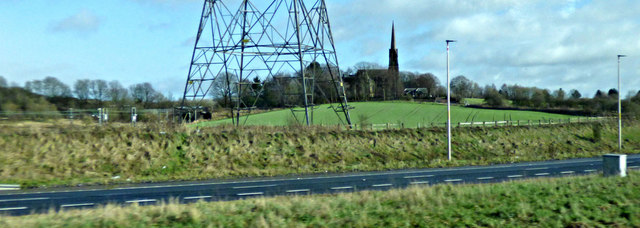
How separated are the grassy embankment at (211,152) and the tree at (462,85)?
3673 inches

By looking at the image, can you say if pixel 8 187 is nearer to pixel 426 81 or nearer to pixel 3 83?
pixel 3 83

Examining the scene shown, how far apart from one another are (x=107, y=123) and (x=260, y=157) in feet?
29.8

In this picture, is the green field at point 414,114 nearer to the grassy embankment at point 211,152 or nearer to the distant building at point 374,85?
the distant building at point 374,85

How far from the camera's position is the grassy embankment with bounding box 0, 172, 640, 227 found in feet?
33.7

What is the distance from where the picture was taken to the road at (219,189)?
1638 centimetres

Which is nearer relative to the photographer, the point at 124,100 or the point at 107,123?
the point at 107,123

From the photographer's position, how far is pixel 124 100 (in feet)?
143

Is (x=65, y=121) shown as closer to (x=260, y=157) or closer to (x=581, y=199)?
(x=260, y=157)

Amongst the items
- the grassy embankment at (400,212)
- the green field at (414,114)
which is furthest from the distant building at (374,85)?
the grassy embankment at (400,212)

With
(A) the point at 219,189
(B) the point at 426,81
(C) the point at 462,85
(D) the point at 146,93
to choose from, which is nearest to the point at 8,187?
(A) the point at 219,189

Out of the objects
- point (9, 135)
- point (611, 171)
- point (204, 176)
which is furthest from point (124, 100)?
point (611, 171)

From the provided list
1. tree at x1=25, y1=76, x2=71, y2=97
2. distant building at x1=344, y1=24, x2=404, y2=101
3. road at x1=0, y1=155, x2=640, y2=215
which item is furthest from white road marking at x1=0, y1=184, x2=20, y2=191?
distant building at x1=344, y1=24, x2=404, y2=101

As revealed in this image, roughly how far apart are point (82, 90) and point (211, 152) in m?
19.5

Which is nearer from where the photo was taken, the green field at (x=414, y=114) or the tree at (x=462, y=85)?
the green field at (x=414, y=114)
